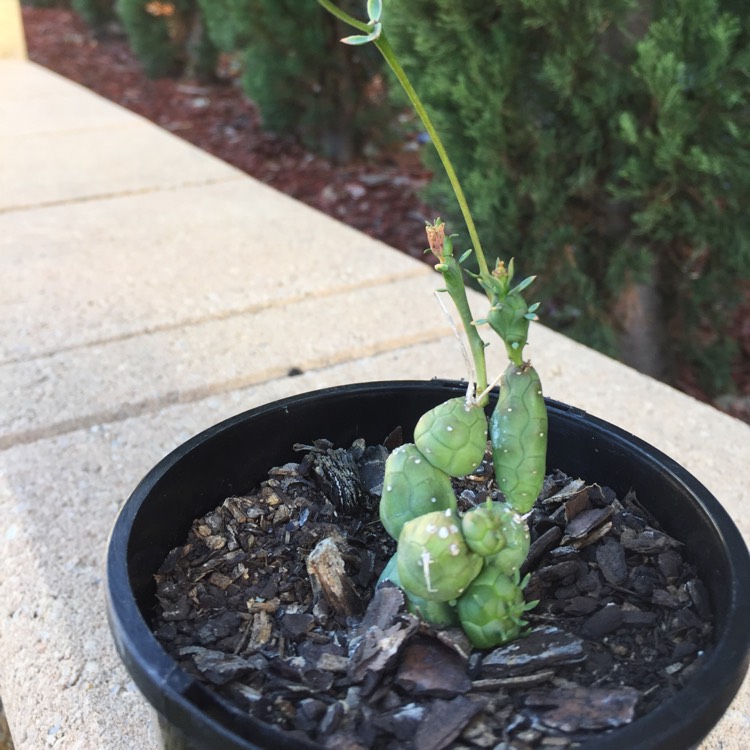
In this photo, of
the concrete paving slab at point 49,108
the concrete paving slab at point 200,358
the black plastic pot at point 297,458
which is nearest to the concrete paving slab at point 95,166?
the concrete paving slab at point 49,108

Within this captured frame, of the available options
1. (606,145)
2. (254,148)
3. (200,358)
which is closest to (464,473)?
(200,358)

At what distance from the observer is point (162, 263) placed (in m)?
2.66

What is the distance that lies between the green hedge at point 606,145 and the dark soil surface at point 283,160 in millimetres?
418

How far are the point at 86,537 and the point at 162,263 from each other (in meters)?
1.24

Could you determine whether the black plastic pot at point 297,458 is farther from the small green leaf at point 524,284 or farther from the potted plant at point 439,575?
the small green leaf at point 524,284

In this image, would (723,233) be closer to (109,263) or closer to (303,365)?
(303,365)

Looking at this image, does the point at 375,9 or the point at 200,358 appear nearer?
the point at 375,9

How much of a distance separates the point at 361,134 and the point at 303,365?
3105mm

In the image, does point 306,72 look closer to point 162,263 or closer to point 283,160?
point 283,160

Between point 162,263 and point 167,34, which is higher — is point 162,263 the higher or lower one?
the higher one

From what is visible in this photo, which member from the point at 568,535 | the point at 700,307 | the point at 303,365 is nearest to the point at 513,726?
the point at 568,535

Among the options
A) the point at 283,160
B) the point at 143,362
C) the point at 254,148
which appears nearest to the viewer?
the point at 143,362

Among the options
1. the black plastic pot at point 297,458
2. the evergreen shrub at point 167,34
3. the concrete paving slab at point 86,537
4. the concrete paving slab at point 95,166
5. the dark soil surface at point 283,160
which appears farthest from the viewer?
the evergreen shrub at point 167,34

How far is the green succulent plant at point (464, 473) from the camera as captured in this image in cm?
84
